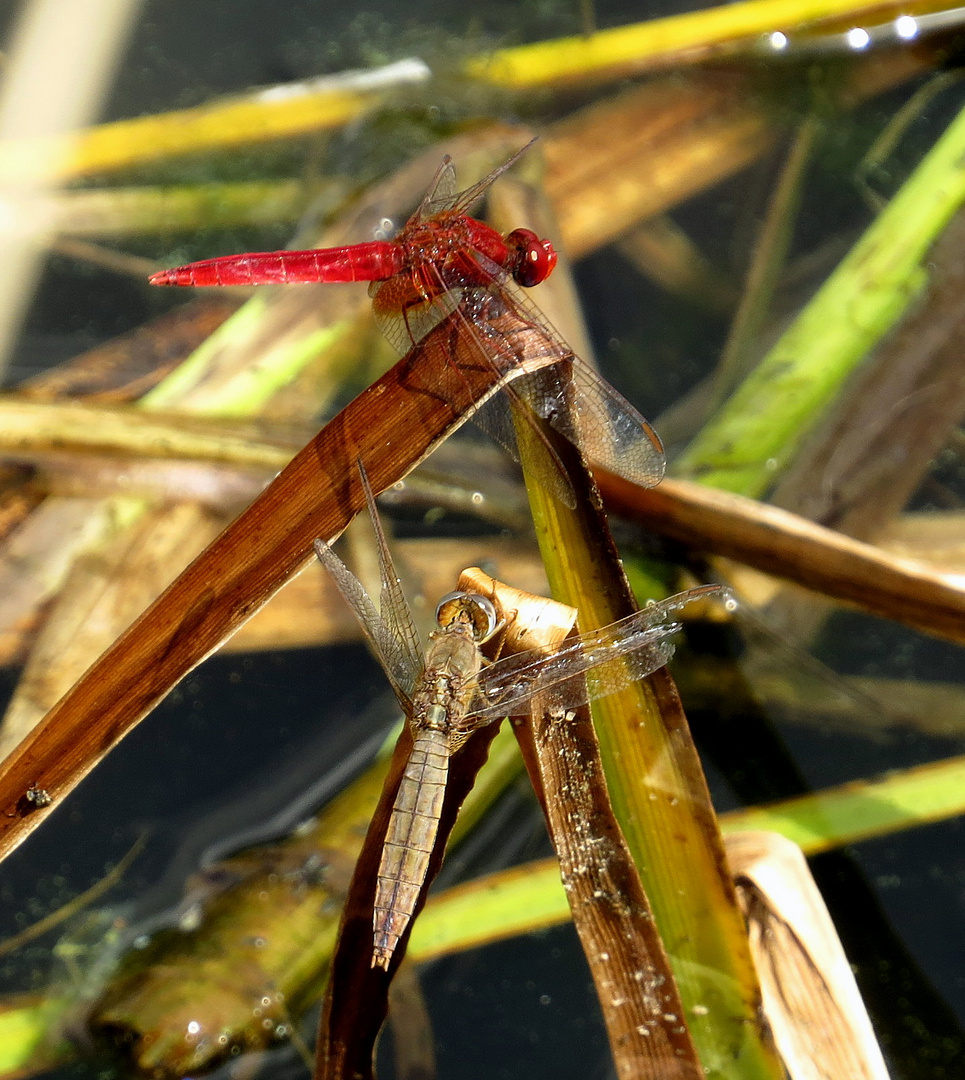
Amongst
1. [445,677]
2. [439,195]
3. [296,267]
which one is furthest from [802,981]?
[439,195]

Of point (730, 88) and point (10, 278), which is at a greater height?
point (730, 88)

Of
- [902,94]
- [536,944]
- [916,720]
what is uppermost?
[902,94]

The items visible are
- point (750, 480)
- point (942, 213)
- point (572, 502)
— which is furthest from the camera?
point (942, 213)

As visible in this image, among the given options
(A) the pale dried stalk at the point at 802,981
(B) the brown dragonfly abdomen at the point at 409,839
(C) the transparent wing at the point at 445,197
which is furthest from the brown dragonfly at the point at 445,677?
(C) the transparent wing at the point at 445,197

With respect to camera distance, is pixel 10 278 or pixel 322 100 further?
pixel 322 100

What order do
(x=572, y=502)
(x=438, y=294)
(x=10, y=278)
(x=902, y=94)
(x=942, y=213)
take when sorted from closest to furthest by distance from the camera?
1. (x=572, y=502)
2. (x=438, y=294)
3. (x=942, y=213)
4. (x=10, y=278)
5. (x=902, y=94)

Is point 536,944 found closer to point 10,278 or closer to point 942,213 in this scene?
point 942,213

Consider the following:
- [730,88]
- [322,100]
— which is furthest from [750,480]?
[322,100]

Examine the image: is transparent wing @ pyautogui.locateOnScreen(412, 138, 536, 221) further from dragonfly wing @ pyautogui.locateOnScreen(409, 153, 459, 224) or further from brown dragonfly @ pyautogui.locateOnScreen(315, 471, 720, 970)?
brown dragonfly @ pyautogui.locateOnScreen(315, 471, 720, 970)

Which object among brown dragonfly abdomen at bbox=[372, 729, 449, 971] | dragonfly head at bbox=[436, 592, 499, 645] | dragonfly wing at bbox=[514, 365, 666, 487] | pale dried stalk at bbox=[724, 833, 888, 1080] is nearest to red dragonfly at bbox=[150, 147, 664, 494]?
dragonfly wing at bbox=[514, 365, 666, 487]
